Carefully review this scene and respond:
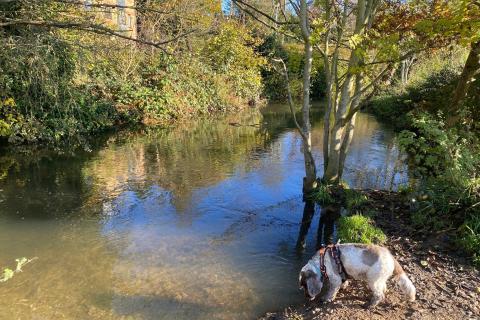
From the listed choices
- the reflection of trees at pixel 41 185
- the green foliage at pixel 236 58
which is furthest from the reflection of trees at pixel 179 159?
the green foliage at pixel 236 58

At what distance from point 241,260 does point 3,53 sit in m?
5.91

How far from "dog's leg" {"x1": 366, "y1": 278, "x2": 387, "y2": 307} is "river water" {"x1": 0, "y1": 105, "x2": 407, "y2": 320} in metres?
1.18

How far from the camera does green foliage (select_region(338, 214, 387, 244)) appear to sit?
668 centimetres

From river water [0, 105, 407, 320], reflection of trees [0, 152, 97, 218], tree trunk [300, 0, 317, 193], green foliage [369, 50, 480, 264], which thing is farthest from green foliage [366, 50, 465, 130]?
reflection of trees [0, 152, 97, 218]

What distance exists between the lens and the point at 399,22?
9219 mm

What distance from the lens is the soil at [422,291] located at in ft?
15.8

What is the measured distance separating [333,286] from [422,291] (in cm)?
123

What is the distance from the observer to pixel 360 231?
271 inches

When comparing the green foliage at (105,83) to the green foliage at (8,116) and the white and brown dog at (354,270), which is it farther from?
the white and brown dog at (354,270)

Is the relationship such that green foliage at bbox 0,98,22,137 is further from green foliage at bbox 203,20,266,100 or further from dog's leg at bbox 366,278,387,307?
green foliage at bbox 203,20,266,100

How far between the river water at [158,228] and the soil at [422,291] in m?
0.79

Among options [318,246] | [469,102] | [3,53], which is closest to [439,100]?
[469,102]

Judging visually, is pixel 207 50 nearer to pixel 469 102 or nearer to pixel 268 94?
pixel 268 94

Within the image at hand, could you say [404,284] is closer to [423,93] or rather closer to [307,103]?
[307,103]
